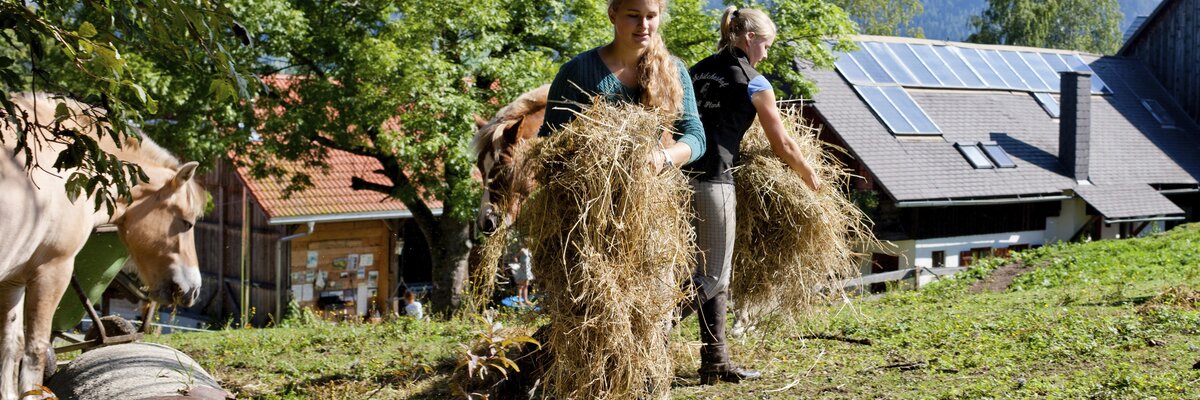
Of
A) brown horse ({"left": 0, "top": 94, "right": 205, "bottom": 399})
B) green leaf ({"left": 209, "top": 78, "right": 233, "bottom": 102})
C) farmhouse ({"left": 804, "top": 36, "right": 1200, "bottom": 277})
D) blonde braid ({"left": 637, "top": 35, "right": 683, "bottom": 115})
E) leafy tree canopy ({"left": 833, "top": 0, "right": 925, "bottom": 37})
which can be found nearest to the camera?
green leaf ({"left": 209, "top": 78, "right": 233, "bottom": 102})

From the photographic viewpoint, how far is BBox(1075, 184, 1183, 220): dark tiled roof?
74.8 feet

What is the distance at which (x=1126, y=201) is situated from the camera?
76.7 feet

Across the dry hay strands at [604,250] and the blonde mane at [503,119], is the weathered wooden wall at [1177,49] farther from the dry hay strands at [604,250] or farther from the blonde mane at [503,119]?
the dry hay strands at [604,250]

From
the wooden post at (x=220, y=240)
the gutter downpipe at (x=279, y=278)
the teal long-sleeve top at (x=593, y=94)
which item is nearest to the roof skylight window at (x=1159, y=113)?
the gutter downpipe at (x=279, y=278)

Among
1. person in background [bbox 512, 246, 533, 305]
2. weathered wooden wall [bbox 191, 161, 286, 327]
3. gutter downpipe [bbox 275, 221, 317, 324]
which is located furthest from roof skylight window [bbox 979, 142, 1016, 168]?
person in background [bbox 512, 246, 533, 305]

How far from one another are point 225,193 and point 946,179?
1558 centimetres

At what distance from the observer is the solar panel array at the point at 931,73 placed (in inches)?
881

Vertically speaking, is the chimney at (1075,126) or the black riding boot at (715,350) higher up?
the chimney at (1075,126)

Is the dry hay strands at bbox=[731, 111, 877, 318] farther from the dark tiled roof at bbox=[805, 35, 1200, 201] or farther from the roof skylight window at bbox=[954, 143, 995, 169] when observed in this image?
the roof skylight window at bbox=[954, 143, 995, 169]

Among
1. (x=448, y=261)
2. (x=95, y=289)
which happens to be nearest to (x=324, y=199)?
(x=448, y=261)

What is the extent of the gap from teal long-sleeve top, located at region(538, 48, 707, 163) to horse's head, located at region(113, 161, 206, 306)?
186 cm

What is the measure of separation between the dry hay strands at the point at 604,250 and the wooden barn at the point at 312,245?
55.2 feet

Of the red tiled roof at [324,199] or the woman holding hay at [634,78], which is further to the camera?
the red tiled roof at [324,199]

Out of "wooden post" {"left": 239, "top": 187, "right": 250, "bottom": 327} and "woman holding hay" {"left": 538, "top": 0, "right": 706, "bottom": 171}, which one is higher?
"woman holding hay" {"left": 538, "top": 0, "right": 706, "bottom": 171}
